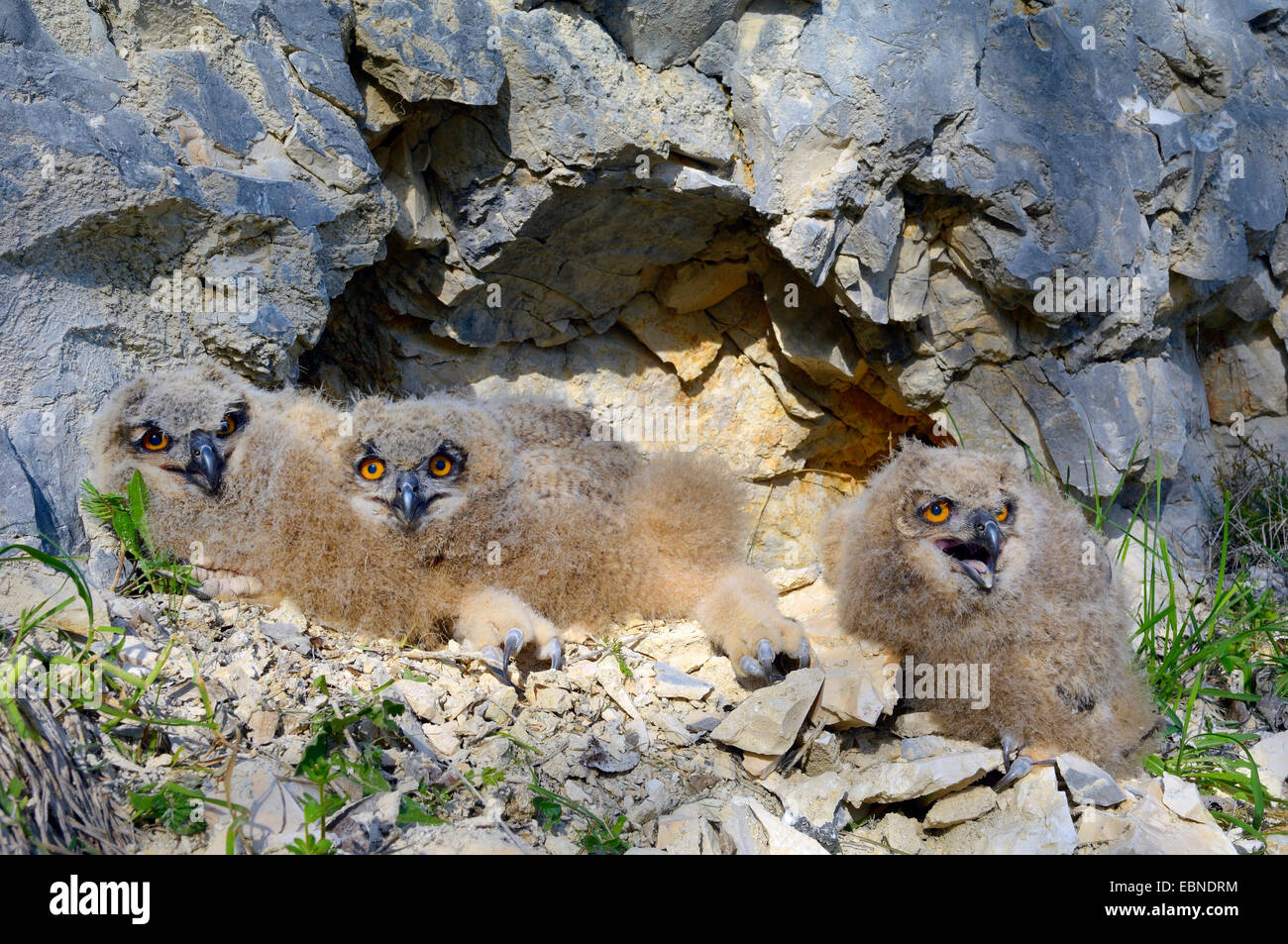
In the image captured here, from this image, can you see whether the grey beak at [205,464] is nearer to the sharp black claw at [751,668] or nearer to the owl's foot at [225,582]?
the owl's foot at [225,582]

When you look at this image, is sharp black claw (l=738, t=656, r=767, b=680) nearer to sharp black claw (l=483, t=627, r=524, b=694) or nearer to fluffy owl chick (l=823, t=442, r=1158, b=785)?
fluffy owl chick (l=823, t=442, r=1158, b=785)

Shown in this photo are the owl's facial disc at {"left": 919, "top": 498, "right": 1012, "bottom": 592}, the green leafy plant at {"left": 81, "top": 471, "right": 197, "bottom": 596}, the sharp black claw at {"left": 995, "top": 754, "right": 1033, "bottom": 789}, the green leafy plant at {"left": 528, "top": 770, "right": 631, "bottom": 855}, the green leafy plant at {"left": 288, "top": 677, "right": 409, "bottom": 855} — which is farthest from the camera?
the green leafy plant at {"left": 81, "top": 471, "right": 197, "bottom": 596}

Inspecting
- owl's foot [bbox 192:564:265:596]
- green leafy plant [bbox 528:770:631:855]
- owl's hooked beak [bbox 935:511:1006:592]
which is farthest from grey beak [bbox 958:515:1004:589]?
owl's foot [bbox 192:564:265:596]

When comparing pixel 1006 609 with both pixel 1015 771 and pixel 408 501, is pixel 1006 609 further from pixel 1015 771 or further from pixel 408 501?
pixel 408 501

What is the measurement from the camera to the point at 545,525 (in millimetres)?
4441

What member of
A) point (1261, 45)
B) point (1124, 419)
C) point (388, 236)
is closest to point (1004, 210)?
point (1124, 419)

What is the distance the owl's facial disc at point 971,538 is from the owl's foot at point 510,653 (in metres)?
1.62

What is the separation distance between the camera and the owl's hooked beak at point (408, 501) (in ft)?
13.6

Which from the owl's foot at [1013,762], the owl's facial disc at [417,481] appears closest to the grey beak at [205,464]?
the owl's facial disc at [417,481]

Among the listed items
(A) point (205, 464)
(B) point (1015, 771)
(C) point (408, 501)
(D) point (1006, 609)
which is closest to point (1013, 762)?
(B) point (1015, 771)

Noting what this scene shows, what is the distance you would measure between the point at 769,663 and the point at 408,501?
162 cm

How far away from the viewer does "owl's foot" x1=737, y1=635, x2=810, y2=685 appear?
4.27m

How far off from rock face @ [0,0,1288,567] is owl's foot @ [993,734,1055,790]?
233 cm
